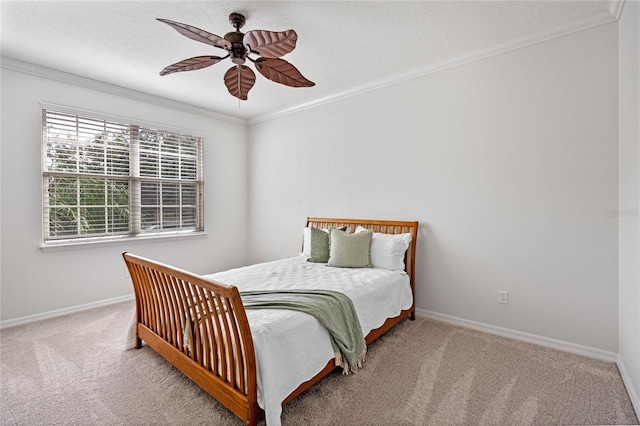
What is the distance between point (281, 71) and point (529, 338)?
9.85 feet

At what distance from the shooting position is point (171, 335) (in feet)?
7.31

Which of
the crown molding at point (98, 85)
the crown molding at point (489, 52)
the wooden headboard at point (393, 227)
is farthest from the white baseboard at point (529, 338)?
the crown molding at point (98, 85)

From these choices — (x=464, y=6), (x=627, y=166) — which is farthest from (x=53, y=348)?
(x=627, y=166)

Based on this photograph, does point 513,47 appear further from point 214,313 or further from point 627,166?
point 214,313

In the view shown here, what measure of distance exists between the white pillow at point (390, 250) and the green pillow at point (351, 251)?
0.07 metres

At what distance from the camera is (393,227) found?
344cm

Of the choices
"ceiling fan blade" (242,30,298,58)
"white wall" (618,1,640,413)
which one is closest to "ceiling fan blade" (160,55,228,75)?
"ceiling fan blade" (242,30,298,58)

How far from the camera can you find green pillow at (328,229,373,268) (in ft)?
10.4

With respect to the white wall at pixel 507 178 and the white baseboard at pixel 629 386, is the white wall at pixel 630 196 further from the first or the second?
the white wall at pixel 507 178

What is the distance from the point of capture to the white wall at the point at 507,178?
2.40 metres

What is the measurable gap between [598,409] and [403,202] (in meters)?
2.17

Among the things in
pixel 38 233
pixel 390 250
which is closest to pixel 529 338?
pixel 390 250

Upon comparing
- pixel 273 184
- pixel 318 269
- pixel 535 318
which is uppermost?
pixel 273 184

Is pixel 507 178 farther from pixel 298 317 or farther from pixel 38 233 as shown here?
pixel 38 233
